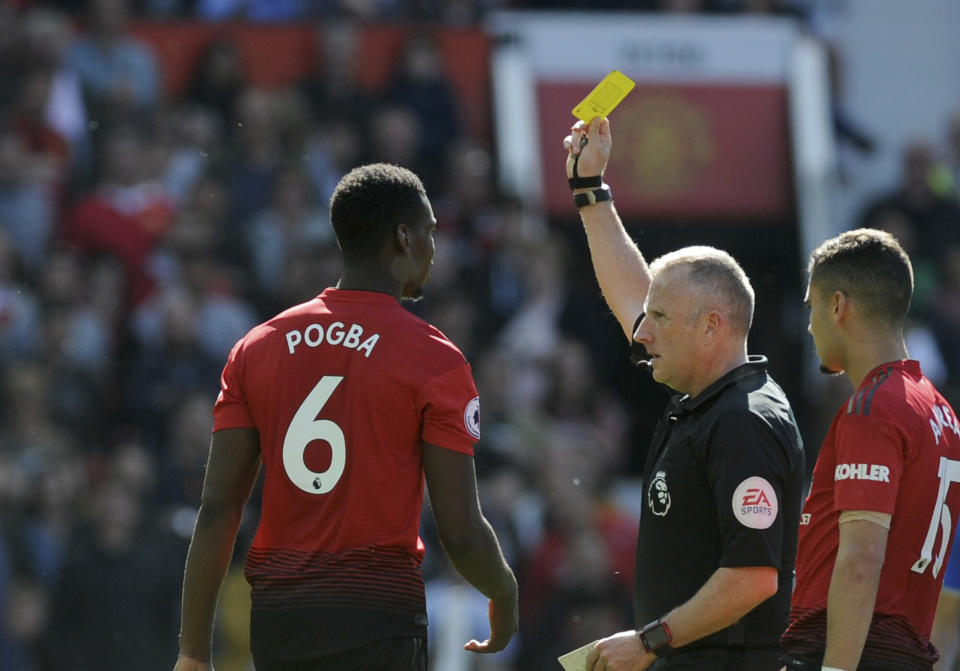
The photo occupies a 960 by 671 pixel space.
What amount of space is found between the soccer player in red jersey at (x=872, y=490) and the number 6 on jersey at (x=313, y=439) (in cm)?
123

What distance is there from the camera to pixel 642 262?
4891 mm

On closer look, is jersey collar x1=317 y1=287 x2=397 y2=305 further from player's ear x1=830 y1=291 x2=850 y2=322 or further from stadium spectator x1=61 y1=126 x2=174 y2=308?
stadium spectator x1=61 y1=126 x2=174 y2=308

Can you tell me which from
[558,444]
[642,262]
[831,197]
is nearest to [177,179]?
[558,444]

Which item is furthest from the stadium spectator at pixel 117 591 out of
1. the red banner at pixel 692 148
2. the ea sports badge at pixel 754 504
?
the ea sports badge at pixel 754 504

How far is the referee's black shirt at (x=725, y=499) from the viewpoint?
151 inches

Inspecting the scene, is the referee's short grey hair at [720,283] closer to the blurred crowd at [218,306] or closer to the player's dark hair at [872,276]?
the player's dark hair at [872,276]

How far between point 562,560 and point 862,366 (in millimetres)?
5404

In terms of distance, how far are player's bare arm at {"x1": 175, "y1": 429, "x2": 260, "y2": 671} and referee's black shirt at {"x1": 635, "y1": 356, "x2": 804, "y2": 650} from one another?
1076mm

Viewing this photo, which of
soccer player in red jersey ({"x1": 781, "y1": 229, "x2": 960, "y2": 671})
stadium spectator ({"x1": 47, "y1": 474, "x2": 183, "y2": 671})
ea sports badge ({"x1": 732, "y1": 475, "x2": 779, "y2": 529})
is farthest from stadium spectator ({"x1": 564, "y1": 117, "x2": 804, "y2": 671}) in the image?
stadium spectator ({"x1": 47, "y1": 474, "x2": 183, "y2": 671})

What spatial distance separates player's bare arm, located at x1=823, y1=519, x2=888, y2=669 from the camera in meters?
3.71

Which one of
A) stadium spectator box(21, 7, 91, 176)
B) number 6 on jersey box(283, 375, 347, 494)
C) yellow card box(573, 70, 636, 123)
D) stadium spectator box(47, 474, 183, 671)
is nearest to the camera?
number 6 on jersey box(283, 375, 347, 494)

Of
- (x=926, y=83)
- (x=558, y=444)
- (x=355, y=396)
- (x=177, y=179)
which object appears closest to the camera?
(x=355, y=396)

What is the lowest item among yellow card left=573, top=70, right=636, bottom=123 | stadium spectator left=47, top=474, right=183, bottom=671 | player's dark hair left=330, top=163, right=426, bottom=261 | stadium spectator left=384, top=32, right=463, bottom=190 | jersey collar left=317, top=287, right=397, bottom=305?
stadium spectator left=47, top=474, right=183, bottom=671

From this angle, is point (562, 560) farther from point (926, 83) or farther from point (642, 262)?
point (926, 83)
